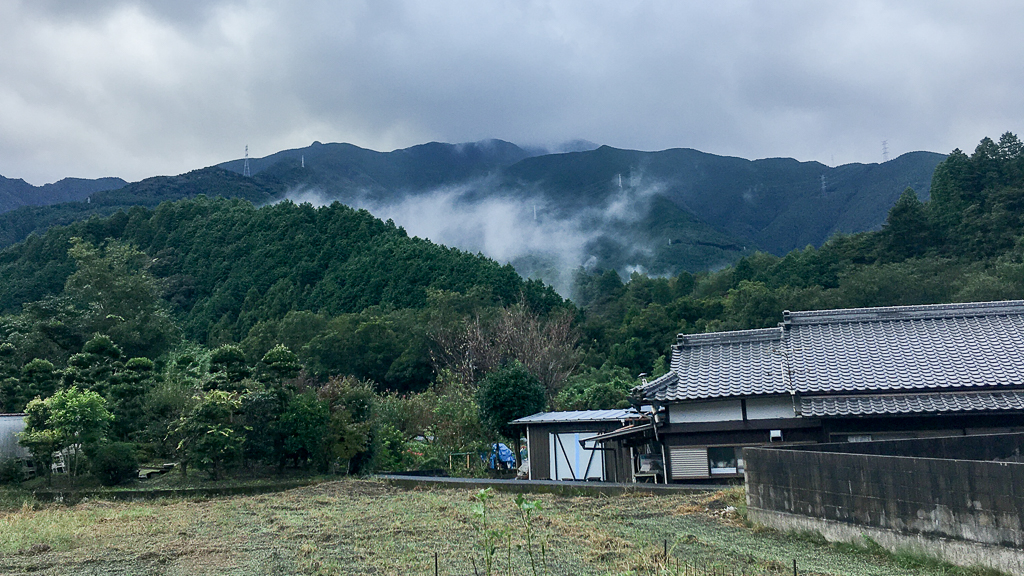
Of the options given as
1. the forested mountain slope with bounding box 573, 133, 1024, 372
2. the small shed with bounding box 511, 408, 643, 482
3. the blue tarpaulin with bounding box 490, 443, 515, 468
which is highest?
the forested mountain slope with bounding box 573, 133, 1024, 372

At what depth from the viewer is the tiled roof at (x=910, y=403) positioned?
13125 mm

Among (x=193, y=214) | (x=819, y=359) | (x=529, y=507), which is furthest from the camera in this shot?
(x=193, y=214)

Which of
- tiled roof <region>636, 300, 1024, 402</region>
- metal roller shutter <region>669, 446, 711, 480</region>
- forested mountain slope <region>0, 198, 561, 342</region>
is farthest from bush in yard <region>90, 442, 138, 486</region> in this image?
forested mountain slope <region>0, 198, 561, 342</region>

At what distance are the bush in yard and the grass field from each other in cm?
479

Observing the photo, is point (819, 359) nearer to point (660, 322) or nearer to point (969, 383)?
point (969, 383)

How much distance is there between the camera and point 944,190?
46.1 meters

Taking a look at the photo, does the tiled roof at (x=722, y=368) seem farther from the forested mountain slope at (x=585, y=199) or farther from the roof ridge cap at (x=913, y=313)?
the forested mountain slope at (x=585, y=199)

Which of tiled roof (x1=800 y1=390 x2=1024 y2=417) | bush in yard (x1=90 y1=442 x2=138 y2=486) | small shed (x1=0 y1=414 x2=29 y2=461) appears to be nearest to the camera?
tiled roof (x1=800 y1=390 x2=1024 y2=417)

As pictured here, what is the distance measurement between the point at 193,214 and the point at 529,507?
7091 centimetres

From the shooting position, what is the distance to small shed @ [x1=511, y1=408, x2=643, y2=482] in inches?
769

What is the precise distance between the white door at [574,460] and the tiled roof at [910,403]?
6968mm

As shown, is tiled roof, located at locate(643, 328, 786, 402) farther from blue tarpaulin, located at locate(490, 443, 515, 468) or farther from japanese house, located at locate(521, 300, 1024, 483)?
blue tarpaulin, located at locate(490, 443, 515, 468)

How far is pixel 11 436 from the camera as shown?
19.4 meters

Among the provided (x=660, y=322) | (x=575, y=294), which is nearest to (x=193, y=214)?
(x=575, y=294)
